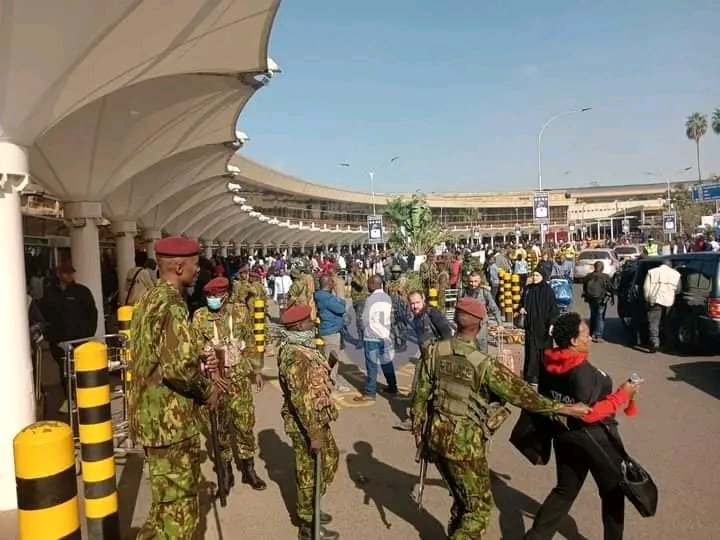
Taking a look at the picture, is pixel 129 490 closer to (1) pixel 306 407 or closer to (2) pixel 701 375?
(1) pixel 306 407

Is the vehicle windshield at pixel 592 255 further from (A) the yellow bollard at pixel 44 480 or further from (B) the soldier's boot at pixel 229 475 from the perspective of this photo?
(A) the yellow bollard at pixel 44 480

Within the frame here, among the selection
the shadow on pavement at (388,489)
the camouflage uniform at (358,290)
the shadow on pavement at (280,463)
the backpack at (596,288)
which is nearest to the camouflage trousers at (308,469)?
the shadow on pavement at (280,463)

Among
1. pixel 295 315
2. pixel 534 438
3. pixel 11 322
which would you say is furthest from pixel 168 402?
pixel 11 322

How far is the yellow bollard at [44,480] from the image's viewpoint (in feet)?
8.46

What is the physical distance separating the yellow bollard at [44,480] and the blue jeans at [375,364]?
6.47 metres

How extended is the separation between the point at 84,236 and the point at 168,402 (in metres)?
10.1

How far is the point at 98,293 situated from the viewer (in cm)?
1323

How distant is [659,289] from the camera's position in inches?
→ 445

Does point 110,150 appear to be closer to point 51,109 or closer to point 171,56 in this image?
point 171,56

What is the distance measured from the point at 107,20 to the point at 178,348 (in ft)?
14.7

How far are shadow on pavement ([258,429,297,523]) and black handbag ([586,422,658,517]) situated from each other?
8.55 feet

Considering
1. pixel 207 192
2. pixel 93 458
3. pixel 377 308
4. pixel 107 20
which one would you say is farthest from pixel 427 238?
pixel 93 458

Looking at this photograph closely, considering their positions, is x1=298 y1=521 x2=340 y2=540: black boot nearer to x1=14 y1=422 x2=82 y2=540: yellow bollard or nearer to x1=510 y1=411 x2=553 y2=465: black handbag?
x1=510 y1=411 x2=553 y2=465: black handbag

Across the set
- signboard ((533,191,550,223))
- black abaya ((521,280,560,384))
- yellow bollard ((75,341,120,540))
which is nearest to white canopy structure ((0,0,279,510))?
yellow bollard ((75,341,120,540))
